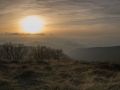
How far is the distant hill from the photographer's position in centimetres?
4526

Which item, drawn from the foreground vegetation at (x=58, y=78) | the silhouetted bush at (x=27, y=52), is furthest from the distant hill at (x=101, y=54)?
the foreground vegetation at (x=58, y=78)

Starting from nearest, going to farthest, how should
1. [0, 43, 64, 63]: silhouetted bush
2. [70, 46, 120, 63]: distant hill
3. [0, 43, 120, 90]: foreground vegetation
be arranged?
[0, 43, 120, 90]: foreground vegetation < [70, 46, 120, 63]: distant hill < [0, 43, 64, 63]: silhouetted bush

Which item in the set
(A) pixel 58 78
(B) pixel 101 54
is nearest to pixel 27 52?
(B) pixel 101 54

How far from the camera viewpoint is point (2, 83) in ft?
82.0

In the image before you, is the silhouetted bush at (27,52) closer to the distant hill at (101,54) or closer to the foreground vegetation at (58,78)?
the distant hill at (101,54)

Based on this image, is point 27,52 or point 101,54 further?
point 101,54

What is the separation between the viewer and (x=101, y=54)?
5553 cm

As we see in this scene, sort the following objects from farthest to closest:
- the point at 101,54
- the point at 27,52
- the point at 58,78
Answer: the point at 101,54 < the point at 27,52 < the point at 58,78

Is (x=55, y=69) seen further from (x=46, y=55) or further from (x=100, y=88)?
(x=46, y=55)

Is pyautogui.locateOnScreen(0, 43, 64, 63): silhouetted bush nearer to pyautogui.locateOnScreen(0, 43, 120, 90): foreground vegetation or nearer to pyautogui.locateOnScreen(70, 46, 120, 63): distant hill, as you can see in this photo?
pyautogui.locateOnScreen(70, 46, 120, 63): distant hill

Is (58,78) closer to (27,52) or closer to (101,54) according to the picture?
(27,52)

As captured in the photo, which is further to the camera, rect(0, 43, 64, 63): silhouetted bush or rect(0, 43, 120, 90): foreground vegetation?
rect(0, 43, 64, 63): silhouetted bush

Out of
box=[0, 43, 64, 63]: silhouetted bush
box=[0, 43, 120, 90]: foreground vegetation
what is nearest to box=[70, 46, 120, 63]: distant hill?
box=[0, 43, 64, 63]: silhouetted bush

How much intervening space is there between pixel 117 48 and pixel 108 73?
2506 centimetres
